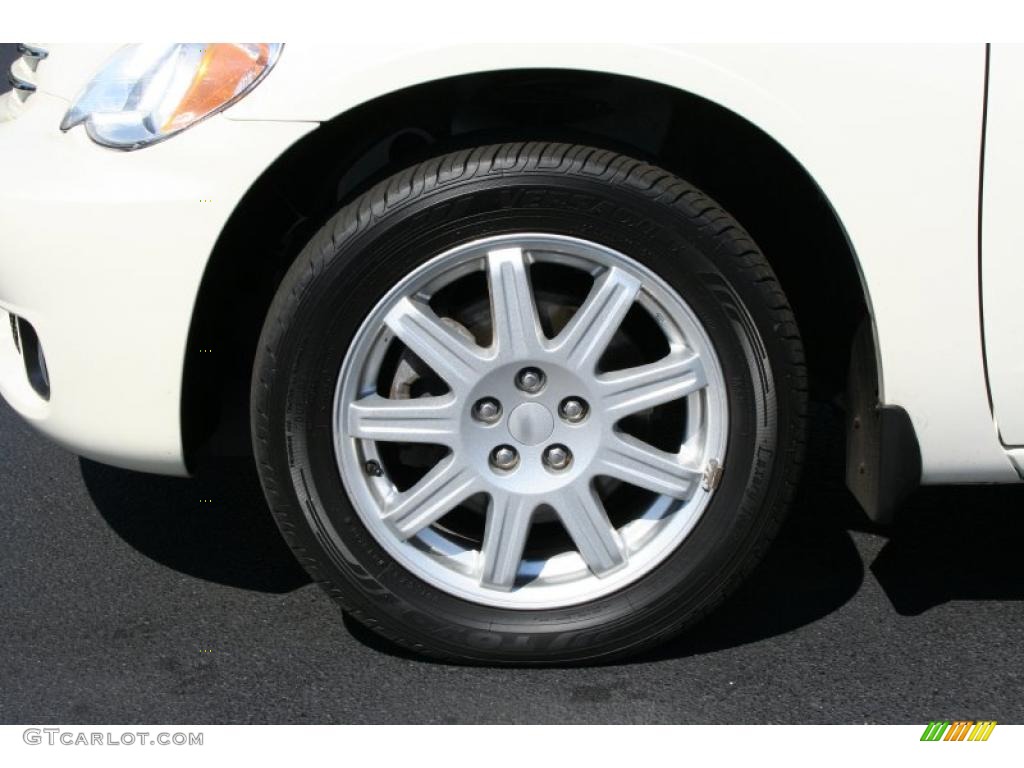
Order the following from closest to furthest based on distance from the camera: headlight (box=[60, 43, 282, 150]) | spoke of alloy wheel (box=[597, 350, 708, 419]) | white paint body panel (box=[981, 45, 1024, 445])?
white paint body panel (box=[981, 45, 1024, 445]) → headlight (box=[60, 43, 282, 150]) → spoke of alloy wheel (box=[597, 350, 708, 419])

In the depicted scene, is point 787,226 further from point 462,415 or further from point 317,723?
point 317,723

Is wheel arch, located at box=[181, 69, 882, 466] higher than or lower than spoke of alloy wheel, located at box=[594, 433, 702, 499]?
higher

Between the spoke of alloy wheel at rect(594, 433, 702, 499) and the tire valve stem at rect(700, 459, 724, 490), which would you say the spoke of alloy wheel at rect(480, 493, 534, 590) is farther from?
the tire valve stem at rect(700, 459, 724, 490)

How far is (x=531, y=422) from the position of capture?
7.73 feet

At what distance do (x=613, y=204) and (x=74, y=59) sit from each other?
3.48ft

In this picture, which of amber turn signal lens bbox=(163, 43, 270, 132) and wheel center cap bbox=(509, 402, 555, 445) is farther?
wheel center cap bbox=(509, 402, 555, 445)

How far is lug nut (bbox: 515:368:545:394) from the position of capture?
234 centimetres

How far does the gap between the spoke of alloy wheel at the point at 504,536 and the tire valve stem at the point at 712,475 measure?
33 cm

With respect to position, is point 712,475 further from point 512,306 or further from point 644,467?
point 512,306

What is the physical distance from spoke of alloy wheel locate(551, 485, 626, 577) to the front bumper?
2.40 ft

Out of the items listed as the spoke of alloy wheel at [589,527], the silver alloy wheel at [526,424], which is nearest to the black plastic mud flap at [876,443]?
the silver alloy wheel at [526,424]

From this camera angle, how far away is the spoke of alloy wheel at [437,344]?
7.52 ft

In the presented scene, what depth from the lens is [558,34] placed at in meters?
2.11
